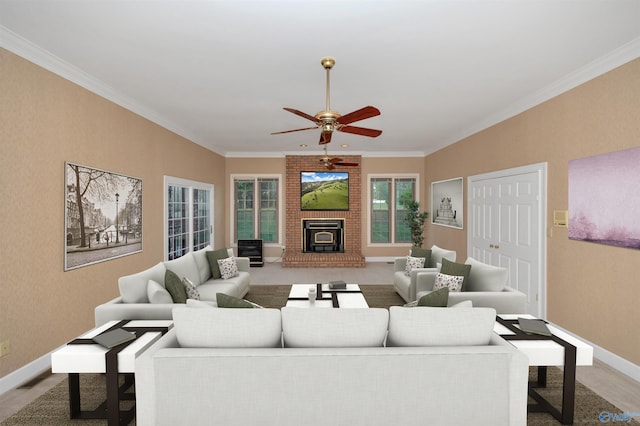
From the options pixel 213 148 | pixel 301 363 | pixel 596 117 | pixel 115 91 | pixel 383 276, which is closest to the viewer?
pixel 301 363

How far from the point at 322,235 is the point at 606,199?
653 cm

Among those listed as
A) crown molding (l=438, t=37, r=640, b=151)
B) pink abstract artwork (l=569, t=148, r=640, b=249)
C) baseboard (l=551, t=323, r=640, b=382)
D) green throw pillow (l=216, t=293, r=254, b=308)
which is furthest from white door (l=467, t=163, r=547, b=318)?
green throw pillow (l=216, t=293, r=254, b=308)

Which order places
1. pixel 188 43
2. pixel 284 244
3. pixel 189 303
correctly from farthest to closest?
pixel 284 244 < pixel 188 43 < pixel 189 303

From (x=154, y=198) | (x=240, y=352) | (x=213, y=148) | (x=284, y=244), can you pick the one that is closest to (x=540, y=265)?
(x=240, y=352)

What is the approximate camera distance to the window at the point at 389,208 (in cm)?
938

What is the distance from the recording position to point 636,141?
3.09m

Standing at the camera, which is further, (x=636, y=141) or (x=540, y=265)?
(x=540, y=265)

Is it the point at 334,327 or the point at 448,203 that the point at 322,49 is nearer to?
the point at 334,327

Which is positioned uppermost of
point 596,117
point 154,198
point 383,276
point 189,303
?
point 596,117

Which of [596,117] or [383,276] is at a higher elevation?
[596,117]

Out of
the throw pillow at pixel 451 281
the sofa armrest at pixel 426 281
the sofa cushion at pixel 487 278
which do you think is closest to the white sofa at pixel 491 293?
the sofa cushion at pixel 487 278

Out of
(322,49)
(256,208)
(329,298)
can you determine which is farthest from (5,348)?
(256,208)

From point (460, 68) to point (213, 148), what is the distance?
619 cm

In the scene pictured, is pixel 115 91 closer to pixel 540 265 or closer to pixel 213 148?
pixel 213 148
